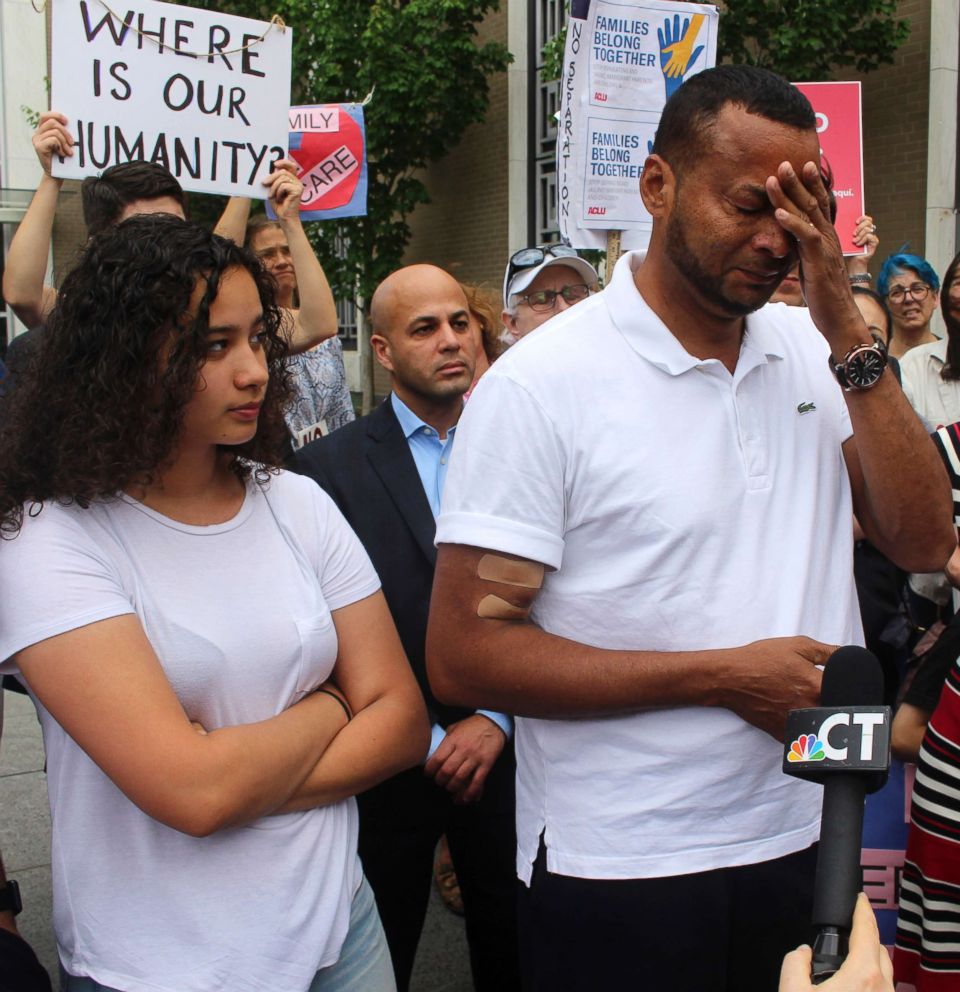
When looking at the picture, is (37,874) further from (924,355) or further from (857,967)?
(924,355)

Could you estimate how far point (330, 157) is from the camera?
17.9ft

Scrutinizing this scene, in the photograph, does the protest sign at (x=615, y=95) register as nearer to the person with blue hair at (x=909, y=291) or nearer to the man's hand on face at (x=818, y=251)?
the person with blue hair at (x=909, y=291)

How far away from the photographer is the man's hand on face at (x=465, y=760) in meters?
2.69

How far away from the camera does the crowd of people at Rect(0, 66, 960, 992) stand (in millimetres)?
1710

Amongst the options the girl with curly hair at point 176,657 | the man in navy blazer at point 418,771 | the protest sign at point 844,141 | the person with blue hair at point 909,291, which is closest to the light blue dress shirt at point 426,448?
the man in navy blazer at point 418,771

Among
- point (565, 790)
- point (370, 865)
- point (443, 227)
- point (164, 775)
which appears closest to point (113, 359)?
point (164, 775)

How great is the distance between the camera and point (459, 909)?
408 cm

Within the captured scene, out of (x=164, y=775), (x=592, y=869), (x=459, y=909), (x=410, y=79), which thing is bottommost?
(x=459, y=909)

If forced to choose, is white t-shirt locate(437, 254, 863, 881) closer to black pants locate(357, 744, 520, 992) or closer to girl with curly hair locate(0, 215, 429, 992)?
girl with curly hair locate(0, 215, 429, 992)

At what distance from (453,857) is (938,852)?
131 cm

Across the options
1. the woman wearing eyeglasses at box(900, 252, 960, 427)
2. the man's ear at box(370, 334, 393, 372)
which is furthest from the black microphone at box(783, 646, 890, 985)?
the woman wearing eyeglasses at box(900, 252, 960, 427)

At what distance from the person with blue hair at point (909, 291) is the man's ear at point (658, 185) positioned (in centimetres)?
458

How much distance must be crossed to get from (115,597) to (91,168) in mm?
2834

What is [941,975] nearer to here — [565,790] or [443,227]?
[565,790]
